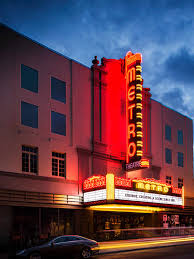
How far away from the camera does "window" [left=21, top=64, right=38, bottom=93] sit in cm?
2448

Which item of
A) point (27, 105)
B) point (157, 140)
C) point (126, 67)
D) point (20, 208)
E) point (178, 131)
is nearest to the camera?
point (20, 208)

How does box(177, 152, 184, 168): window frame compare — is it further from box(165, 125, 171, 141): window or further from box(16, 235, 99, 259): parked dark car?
box(16, 235, 99, 259): parked dark car

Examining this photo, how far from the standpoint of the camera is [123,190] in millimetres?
25797

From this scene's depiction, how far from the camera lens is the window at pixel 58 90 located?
26.5m

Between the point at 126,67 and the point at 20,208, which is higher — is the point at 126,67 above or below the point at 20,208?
above

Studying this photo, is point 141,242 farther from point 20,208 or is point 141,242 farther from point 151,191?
point 20,208

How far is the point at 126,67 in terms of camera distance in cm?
3014

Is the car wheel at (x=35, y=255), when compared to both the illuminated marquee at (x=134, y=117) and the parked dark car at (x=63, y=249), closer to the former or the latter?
the parked dark car at (x=63, y=249)

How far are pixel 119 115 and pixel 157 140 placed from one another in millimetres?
6762

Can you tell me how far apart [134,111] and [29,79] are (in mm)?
9055

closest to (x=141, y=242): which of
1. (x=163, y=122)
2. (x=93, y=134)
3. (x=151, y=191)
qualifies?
(x=151, y=191)

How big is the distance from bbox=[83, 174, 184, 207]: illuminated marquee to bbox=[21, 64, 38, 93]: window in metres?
8.08

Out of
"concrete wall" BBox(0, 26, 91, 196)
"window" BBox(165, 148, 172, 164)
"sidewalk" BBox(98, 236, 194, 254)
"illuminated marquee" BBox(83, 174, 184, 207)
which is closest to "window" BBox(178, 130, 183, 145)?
"window" BBox(165, 148, 172, 164)

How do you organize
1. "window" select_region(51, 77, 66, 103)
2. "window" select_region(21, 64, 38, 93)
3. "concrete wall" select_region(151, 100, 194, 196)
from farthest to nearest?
"concrete wall" select_region(151, 100, 194, 196) < "window" select_region(51, 77, 66, 103) < "window" select_region(21, 64, 38, 93)
